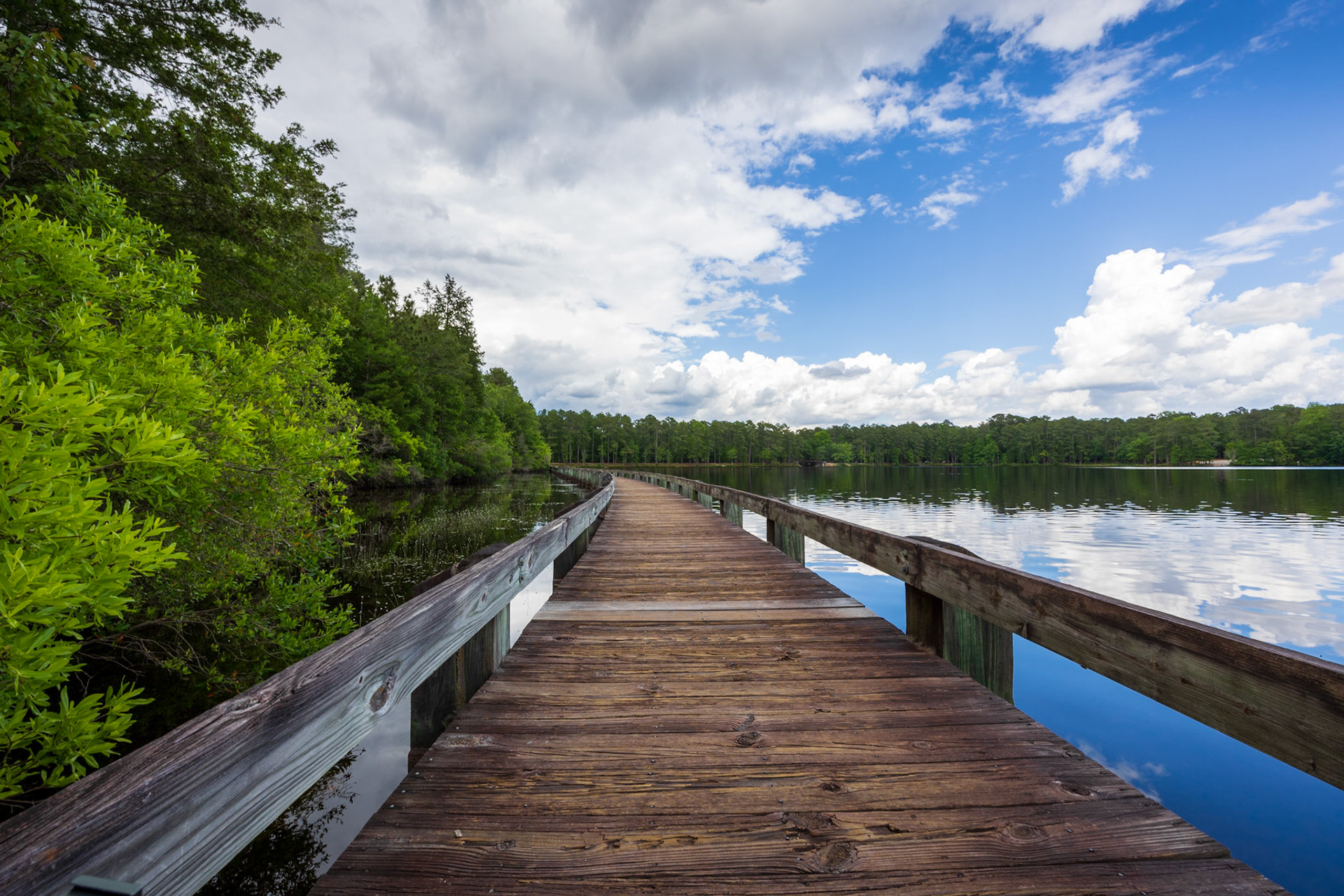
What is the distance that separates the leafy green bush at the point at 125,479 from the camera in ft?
6.66

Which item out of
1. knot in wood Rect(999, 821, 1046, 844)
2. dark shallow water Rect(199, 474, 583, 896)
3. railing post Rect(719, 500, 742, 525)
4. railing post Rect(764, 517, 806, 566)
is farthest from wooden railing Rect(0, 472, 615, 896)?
railing post Rect(719, 500, 742, 525)

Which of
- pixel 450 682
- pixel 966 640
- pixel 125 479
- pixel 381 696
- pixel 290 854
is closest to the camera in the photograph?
pixel 381 696

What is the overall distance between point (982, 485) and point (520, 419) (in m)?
47.6

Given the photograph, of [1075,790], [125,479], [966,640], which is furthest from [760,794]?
[125,479]

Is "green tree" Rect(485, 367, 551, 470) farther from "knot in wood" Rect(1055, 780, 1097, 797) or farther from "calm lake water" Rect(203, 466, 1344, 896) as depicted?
"knot in wood" Rect(1055, 780, 1097, 797)

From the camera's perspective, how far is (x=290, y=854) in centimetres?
374

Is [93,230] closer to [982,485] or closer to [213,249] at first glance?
[213,249]

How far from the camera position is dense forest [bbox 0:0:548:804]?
216 cm

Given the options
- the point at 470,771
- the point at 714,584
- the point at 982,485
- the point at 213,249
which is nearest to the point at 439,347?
the point at 213,249

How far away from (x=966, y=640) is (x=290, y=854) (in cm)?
467

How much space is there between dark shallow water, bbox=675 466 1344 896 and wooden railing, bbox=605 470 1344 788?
134 inches

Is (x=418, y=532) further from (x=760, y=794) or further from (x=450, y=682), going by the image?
(x=760, y=794)

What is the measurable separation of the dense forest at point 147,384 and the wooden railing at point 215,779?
996mm

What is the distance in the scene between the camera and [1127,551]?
1426 cm
